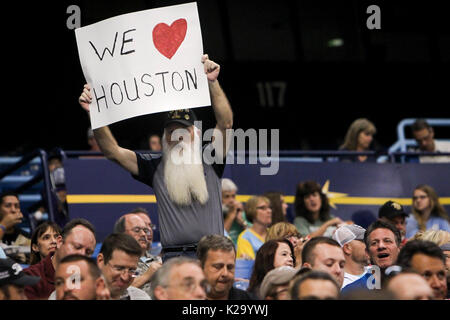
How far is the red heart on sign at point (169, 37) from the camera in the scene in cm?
659

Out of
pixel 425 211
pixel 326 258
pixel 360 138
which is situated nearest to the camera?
pixel 326 258

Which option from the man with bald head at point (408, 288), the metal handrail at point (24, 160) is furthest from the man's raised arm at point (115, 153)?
the metal handrail at point (24, 160)

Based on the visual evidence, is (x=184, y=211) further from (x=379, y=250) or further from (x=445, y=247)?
(x=445, y=247)

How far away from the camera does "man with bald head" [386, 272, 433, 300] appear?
4.44m

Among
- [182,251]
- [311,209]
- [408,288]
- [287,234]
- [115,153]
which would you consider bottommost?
[408,288]

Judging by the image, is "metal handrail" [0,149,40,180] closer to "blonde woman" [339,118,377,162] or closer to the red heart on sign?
the red heart on sign

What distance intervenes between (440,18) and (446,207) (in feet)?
18.2

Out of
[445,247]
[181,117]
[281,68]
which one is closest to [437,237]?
[445,247]

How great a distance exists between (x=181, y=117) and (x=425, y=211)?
4.44m

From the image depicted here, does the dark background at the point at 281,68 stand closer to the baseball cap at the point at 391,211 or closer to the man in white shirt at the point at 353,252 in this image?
the baseball cap at the point at 391,211

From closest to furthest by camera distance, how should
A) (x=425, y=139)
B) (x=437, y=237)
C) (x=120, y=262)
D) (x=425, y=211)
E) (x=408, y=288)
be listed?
1. (x=408, y=288)
2. (x=120, y=262)
3. (x=437, y=237)
4. (x=425, y=211)
5. (x=425, y=139)

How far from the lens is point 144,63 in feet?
21.9
